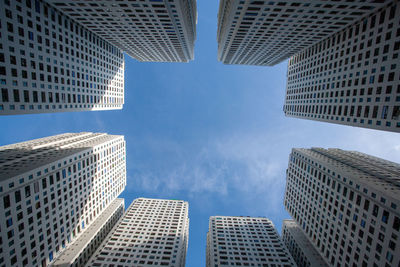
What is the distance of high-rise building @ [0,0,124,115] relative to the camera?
39781mm

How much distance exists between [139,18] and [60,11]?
20.1 m

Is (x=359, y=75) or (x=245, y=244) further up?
(x=359, y=75)

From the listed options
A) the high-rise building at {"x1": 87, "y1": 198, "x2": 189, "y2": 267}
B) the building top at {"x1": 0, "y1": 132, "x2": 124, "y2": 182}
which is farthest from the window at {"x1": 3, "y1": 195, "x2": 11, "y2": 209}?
the high-rise building at {"x1": 87, "y1": 198, "x2": 189, "y2": 267}

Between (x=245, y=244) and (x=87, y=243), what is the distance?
59.0 metres

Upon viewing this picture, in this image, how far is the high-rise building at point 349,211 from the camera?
4109cm

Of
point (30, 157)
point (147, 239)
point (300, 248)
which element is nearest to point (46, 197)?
point (30, 157)

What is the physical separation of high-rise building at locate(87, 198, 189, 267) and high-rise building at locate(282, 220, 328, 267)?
48.6 meters

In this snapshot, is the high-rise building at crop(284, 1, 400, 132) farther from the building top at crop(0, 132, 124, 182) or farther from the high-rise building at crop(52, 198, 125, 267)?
the high-rise building at crop(52, 198, 125, 267)

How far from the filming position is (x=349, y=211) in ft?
171

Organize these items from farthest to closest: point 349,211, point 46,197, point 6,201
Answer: point 46,197 < point 349,211 < point 6,201

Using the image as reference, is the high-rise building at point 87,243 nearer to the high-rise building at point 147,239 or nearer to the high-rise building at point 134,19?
the high-rise building at point 147,239

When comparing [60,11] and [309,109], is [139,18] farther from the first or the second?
[309,109]

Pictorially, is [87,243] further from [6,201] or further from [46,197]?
[6,201]

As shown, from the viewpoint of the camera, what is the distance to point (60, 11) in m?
53.0
